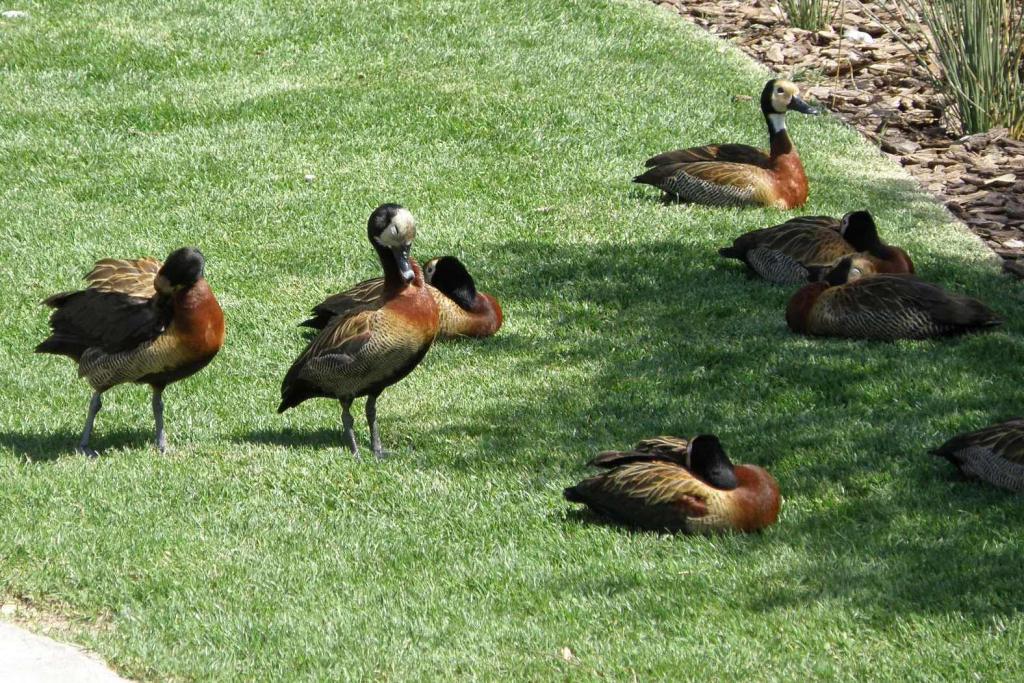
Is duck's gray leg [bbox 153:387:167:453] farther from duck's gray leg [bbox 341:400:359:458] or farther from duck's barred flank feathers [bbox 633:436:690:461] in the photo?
duck's barred flank feathers [bbox 633:436:690:461]

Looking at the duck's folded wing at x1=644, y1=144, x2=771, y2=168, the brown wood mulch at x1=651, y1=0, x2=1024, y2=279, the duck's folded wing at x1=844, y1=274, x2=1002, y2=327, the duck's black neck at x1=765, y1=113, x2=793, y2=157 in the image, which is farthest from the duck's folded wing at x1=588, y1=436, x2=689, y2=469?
the duck's black neck at x1=765, y1=113, x2=793, y2=157

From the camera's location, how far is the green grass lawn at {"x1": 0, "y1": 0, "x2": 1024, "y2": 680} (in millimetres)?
5957

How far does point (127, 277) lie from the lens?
322 inches

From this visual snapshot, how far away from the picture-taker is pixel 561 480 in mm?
7516

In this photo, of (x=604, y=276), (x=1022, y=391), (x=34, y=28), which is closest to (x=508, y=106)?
(x=604, y=276)

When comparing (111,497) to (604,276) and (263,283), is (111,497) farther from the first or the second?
(604,276)

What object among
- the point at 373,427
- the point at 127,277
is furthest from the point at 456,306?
the point at 127,277

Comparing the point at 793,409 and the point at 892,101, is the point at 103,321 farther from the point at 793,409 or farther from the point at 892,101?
the point at 892,101

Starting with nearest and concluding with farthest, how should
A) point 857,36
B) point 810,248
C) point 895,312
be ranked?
point 895,312 → point 810,248 → point 857,36

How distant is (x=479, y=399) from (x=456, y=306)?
3.59ft

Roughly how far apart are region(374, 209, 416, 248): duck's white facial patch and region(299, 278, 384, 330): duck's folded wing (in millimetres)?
1542

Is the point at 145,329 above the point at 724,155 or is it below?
above

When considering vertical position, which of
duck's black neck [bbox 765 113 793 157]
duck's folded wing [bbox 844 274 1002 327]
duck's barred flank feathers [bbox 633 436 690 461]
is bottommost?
duck's folded wing [bbox 844 274 1002 327]

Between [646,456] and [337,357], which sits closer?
[646,456]
